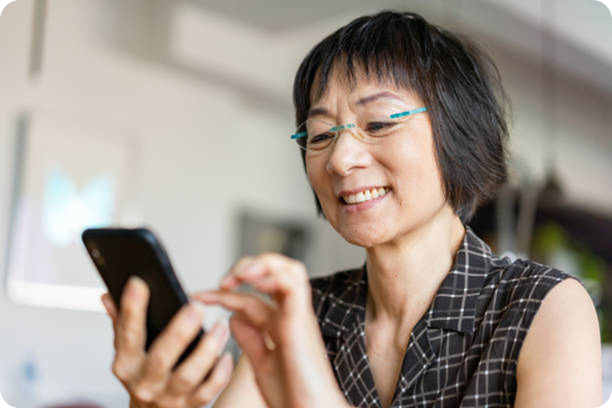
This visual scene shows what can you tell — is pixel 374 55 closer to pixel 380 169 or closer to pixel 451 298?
pixel 380 169

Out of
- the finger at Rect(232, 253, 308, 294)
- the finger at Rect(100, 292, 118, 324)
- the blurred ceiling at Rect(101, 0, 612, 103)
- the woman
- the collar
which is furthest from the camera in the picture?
the blurred ceiling at Rect(101, 0, 612, 103)

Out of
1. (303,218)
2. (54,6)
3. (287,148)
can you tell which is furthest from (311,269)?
(54,6)

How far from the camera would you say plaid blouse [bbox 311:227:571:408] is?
103cm

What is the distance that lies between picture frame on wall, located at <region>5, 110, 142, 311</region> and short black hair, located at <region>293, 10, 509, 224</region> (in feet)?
7.72

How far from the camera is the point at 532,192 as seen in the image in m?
5.07

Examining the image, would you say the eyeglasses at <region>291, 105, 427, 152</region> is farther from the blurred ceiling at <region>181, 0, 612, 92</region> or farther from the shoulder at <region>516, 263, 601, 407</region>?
the blurred ceiling at <region>181, 0, 612, 92</region>

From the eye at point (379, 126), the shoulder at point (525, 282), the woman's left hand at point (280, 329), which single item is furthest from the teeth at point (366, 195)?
the woman's left hand at point (280, 329)

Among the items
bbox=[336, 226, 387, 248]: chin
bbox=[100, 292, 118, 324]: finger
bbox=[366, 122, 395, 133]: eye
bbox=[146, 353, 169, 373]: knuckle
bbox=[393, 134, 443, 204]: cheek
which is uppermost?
bbox=[366, 122, 395, 133]: eye

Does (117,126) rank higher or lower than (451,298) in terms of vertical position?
higher

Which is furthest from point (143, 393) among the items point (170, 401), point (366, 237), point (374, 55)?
point (374, 55)

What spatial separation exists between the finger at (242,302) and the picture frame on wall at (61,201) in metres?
2.75

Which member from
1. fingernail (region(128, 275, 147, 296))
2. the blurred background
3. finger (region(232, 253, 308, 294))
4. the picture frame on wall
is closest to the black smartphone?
fingernail (region(128, 275, 147, 296))

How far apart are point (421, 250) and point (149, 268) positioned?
0.58 meters

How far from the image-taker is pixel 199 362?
2.46 feet
